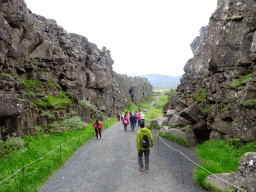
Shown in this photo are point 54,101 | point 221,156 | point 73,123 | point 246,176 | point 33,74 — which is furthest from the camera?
point 73,123

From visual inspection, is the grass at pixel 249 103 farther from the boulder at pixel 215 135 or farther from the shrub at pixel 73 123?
the shrub at pixel 73 123

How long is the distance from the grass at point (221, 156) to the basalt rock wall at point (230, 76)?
1.91ft

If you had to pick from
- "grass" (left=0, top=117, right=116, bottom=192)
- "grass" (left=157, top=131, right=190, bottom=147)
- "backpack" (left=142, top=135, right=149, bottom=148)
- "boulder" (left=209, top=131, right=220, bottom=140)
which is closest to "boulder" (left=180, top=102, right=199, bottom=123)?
"grass" (left=157, top=131, right=190, bottom=147)

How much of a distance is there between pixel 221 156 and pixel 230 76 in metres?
6.35

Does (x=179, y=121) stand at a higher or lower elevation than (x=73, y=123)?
higher

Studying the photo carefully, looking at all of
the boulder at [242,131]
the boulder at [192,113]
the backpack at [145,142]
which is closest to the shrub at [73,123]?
the boulder at [192,113]

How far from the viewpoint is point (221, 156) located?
8.55 meters

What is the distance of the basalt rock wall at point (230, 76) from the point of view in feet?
31.4

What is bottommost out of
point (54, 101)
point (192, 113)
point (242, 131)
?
point (242, 131)

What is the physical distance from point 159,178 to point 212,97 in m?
9.12

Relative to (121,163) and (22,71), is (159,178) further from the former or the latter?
(22,71)

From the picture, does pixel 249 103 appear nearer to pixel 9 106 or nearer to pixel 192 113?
pixel 192 113

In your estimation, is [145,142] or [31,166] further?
[31,166]

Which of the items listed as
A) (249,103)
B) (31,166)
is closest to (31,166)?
(31,166)
